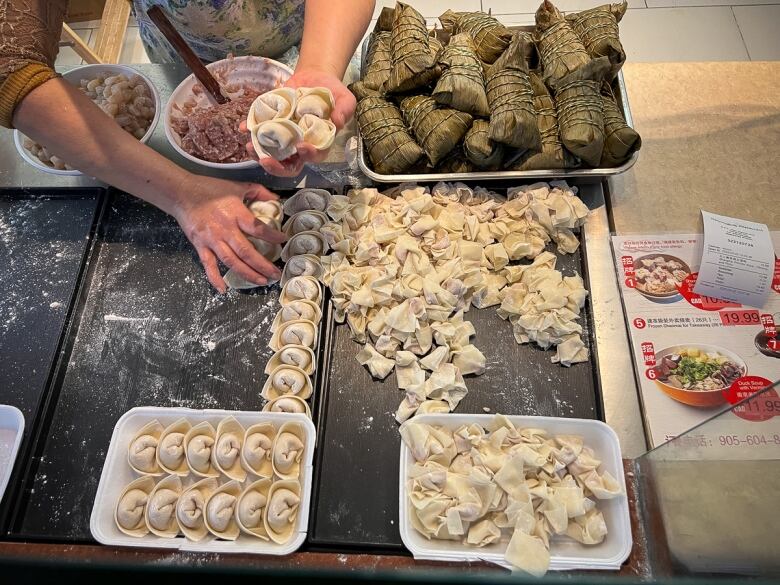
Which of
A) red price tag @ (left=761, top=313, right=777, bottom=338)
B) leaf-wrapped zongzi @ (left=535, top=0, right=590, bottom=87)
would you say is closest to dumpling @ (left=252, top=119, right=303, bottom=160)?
leaf-wrapped zongzi @ (left=535, top=0, right=590, bottom=87)

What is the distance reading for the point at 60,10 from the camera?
52.6 inches

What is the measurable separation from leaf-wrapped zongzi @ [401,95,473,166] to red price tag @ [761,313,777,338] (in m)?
0.99

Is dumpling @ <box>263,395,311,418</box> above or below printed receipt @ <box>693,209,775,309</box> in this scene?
below

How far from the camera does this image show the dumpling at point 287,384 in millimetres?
1393

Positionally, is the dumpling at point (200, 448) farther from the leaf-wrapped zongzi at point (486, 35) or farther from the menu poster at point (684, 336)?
the leaf-wrapped zongzi at point (486, 35)

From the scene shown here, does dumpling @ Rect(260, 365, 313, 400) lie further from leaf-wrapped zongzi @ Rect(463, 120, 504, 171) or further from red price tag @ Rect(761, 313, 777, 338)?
red price tag @ Rect(761, 313, 777, 338)

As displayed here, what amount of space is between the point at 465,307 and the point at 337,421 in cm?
48

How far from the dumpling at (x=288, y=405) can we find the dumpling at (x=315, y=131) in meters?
0.63

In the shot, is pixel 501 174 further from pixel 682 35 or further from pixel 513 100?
pixel 682 35

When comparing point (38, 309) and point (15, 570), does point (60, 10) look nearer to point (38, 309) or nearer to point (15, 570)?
point (38, 309)

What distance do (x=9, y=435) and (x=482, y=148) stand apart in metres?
1.51

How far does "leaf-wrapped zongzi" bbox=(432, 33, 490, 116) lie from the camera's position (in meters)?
1.61

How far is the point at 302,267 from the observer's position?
1556 millimetres

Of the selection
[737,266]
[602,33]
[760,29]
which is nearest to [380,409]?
[737,266]
